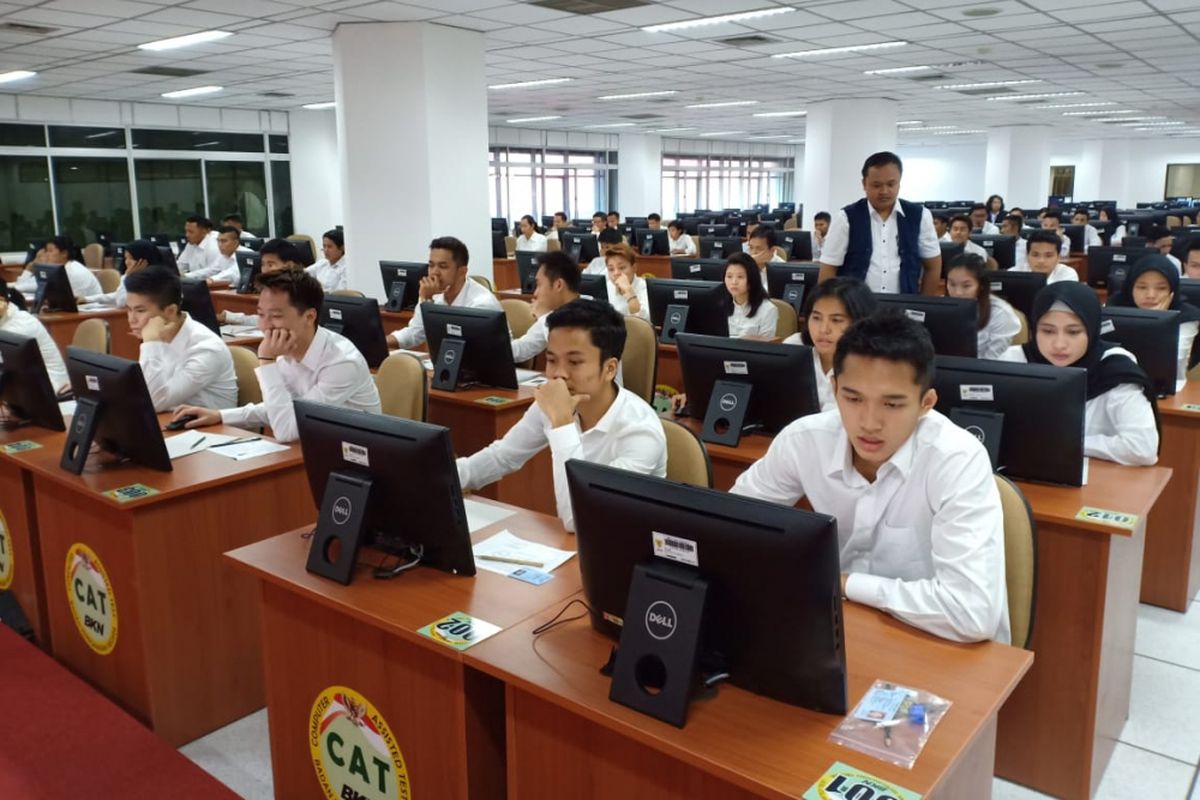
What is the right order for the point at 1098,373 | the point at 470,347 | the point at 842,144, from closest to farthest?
1. the point at 1098,373
2. the point at 470,347
3. the point at 842,144

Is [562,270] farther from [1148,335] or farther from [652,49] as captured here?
[652,49]

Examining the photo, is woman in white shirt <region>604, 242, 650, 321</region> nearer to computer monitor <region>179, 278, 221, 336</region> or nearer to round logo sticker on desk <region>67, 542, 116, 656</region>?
computer monitor <region>179, 278, 221, 336</region>

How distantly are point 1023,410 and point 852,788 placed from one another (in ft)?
4.86

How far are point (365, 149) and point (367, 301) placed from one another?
369 centimetres

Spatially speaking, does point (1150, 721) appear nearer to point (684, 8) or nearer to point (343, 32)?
point (684, 8)

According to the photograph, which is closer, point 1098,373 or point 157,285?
point 1098,373

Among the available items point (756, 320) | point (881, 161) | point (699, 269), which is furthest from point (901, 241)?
point (699, 269)

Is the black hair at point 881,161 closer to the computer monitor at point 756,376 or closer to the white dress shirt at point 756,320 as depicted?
the white dress shirt at point 756,320

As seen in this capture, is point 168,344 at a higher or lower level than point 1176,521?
higher

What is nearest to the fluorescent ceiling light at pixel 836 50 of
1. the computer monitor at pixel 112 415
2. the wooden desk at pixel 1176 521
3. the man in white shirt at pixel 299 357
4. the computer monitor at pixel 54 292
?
the wooden desk at pixel 1176 521

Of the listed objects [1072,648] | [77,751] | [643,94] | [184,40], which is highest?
[643,94]

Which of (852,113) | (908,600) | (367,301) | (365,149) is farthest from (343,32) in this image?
(852,113)

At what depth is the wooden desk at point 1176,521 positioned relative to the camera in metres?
3.38

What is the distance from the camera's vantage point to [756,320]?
532 cm
